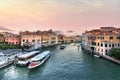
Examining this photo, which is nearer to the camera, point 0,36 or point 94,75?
point 94,75

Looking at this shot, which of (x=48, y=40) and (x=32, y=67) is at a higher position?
(x=48, y=40)

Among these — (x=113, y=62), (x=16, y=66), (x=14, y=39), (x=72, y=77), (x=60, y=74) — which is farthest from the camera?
(x=14, y=39)

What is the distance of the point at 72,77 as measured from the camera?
963 inches

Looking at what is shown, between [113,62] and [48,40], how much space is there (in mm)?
60767

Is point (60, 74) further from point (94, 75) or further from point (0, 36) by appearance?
point (0, 36)

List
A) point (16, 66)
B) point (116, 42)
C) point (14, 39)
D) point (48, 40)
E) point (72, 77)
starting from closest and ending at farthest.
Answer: point (72, 77) → point (16, 66) → point (116, 42) → point (14, 39) → point (48, 40)

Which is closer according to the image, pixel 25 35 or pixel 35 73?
pixel 35 73

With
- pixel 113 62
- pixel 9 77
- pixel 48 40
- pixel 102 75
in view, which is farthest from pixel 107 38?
pixel 48 40

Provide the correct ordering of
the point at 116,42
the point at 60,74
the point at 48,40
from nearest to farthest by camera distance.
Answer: the point at 60,74, the point at 116,42, the point at 48,40

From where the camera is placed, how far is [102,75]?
2520cm

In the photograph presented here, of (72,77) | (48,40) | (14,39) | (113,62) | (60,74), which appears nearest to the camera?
(72,77)

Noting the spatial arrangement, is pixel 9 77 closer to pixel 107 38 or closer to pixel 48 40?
pixel 107 38

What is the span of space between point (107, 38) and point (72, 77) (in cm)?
2239

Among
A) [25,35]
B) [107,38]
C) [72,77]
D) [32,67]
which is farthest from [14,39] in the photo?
[72,77]
